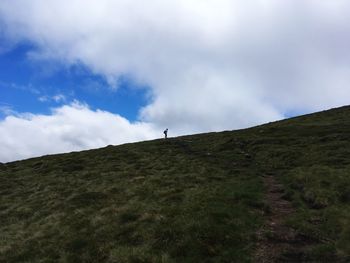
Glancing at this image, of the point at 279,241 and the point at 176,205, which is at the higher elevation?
the point at 176,205

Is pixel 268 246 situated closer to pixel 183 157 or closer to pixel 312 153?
pixel 312 153

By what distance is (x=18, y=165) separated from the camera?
62.2 m

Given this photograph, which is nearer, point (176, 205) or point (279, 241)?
point (279, 241)

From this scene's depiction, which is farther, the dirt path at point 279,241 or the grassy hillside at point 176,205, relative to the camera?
the grassy hillside at point 176,205

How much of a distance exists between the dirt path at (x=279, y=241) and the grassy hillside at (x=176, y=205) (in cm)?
36

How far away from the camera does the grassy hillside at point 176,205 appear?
20.6 metres

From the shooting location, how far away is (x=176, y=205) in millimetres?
27266

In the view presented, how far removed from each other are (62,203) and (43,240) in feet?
28.5

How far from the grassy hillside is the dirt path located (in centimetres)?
36

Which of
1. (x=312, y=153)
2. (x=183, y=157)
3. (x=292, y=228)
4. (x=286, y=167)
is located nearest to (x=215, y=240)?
(x=292, y=228)

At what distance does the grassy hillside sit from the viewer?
2058 cm

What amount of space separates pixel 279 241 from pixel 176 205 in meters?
8.35

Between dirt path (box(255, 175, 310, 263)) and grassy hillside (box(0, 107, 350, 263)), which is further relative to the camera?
grassy hillside (box(0, 107, 350, 263))

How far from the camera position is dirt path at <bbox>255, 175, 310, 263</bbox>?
1869 centimetres
